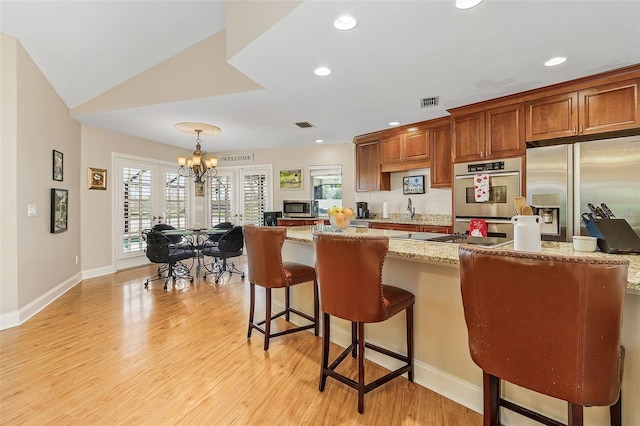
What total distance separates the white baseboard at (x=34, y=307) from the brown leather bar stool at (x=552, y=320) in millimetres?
4163

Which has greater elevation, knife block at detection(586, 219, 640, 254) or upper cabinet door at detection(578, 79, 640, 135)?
upper cabinet door at detection(578, 79, 640, 135)

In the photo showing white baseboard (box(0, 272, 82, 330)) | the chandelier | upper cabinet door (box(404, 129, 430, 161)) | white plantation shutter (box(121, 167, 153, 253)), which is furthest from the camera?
white plantation shutter (box(121, 167, 153, 253))

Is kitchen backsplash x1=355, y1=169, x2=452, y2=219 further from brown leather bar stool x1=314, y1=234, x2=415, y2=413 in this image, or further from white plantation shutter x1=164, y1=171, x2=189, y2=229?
white plantation shutter x1=164, y1=171, x2=189, y2=229

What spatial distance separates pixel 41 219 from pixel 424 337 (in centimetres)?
442

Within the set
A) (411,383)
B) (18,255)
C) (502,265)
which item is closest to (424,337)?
(411,383)

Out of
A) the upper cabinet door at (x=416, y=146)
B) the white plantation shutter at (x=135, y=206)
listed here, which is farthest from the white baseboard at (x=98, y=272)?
the upper cabinet door at (x=416, y=146)

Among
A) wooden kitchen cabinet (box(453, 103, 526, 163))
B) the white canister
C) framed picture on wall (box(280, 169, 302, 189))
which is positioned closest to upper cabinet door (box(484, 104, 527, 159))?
wooden kitchen cabinet (box(453, 103, 526, 163))

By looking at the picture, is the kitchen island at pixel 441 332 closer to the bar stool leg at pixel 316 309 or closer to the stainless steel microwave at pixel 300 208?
the bar stool leg at pixel 316 309

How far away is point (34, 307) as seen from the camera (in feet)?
10.7

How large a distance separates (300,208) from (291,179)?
74cm

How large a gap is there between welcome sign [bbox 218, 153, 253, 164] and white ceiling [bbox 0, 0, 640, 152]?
2.06 metres

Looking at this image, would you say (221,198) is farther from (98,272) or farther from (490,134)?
(490,134)

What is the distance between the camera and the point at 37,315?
321 centimetres

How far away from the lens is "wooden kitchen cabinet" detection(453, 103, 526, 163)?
3371mm
